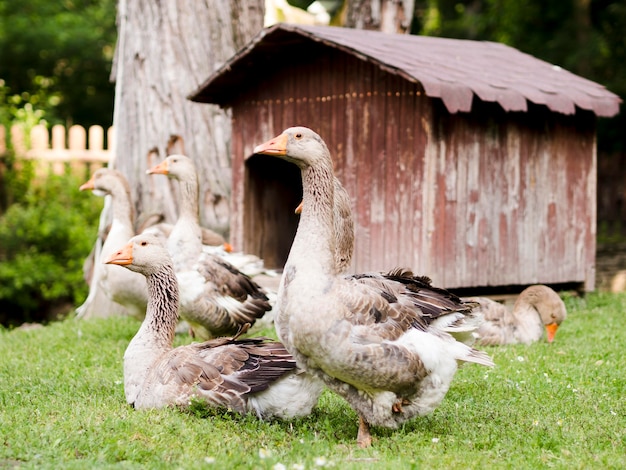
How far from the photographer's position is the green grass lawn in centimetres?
532

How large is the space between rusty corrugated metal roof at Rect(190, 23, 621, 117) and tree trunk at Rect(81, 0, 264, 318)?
137 cm

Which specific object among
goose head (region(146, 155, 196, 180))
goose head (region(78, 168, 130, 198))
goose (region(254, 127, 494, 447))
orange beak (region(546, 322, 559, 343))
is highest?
goose head (region(146, 155, 196, 180))

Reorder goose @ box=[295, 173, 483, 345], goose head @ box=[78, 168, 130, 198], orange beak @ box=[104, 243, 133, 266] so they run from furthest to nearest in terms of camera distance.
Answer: goose head @ box=[78, 168, 130, 198] → orange beak @ box=[104, 243, 133, 266] → goose @ box=[295, 173, 483, 345]

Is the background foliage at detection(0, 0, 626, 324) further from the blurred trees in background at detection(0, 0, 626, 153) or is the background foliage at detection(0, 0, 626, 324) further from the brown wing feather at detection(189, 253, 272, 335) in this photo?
the brown wing feather at detection(189, 253, 272, 335)

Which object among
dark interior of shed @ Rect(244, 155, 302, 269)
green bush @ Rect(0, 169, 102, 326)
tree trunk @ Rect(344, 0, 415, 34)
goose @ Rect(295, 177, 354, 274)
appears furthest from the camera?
green bush @ Rect(0, 169, 102, 326)

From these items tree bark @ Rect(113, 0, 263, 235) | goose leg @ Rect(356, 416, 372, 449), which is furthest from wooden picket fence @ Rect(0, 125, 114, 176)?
goose leg @ Rect(356, 416, 372, 449)

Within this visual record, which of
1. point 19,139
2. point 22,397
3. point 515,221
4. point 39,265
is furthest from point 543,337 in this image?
point 19,139

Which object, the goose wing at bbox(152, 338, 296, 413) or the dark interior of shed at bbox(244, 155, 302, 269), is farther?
the dark interior of shed at bbox(244, 155, 302, 269)

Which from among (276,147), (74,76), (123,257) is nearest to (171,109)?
(123,257)

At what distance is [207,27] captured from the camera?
Answer: 13898 mm

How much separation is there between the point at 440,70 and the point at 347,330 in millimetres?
5818

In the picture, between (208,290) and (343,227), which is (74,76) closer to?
(208,290)

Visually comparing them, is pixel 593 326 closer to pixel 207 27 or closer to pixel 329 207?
pixel 329 207

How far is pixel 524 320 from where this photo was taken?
33.1 ft
